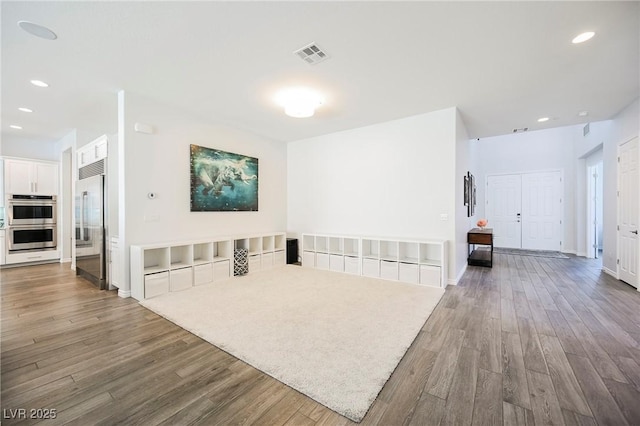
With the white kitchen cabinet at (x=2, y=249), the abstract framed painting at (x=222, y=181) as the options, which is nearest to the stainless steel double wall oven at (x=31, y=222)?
the white kitchen cabinet at (x=2, y=249)

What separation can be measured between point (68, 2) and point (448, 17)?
10.4 ft

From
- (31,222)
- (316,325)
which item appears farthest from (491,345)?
(31,222)

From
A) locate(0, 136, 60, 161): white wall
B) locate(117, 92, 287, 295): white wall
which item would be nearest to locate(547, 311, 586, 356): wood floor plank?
locate(117, 92, 287, 295): white wall

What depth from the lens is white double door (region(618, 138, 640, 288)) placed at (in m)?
4.02

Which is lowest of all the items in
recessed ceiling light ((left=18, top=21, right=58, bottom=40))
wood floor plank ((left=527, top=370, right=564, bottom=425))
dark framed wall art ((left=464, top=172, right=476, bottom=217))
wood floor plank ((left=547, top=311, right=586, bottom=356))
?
wood floor plank ((left=527, top=370, right=564, bottom=425))

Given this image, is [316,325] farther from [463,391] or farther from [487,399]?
[487,399]

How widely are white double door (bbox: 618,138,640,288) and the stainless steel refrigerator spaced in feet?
26.9

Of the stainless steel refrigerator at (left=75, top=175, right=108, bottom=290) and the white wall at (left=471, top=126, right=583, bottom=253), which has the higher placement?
the white wall at (left=471, top=126, right=583, bottom=253)

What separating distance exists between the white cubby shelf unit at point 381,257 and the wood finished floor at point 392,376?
0.90 metres

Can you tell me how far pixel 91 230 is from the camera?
4.36 meters

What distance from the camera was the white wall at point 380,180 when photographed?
4426mm

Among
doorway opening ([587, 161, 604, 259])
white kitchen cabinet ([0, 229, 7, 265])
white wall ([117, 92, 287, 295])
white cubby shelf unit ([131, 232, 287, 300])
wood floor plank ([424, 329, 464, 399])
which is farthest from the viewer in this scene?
doorway opening ([587, 161, 604, 259])

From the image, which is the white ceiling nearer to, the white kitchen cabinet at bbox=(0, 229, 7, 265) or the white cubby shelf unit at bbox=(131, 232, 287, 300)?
the white cubby shelf unit at bbox=(131, 232, 287, 300)

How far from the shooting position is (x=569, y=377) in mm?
1913
